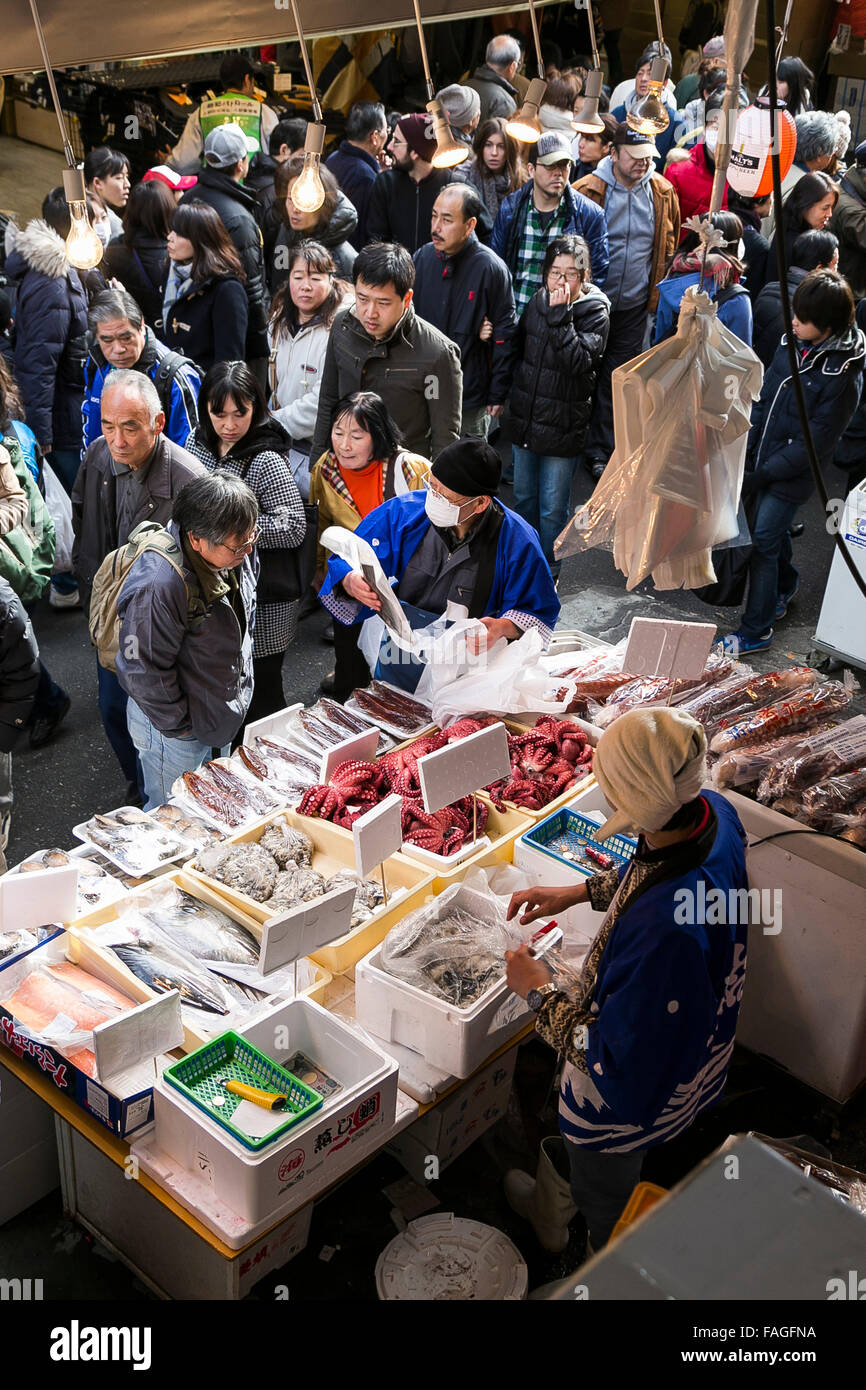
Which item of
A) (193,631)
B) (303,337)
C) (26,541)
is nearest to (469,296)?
(303,337)

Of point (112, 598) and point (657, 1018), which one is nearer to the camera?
point (657, 1018)

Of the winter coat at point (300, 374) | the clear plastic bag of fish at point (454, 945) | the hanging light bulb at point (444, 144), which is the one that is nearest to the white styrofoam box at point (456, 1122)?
the clear plastic bag of fish at point (454, 945)

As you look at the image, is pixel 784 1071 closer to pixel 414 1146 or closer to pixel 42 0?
pixel 414 1146

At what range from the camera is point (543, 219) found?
24.2ft

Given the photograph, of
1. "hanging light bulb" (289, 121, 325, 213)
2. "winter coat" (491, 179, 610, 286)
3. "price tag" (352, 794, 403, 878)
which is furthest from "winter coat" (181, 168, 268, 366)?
"price tag" (352, 794, 403, 878)

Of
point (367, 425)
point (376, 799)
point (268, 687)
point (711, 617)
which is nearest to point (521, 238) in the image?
point (711, 617)

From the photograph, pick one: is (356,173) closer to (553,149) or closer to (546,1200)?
(553,149)

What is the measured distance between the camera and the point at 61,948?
3213mm

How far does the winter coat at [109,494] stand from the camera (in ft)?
15.2

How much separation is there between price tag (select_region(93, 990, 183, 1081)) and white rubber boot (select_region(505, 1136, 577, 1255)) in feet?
3.59

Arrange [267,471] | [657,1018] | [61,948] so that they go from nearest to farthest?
[657,1018]
[61,948]
[267,471]
